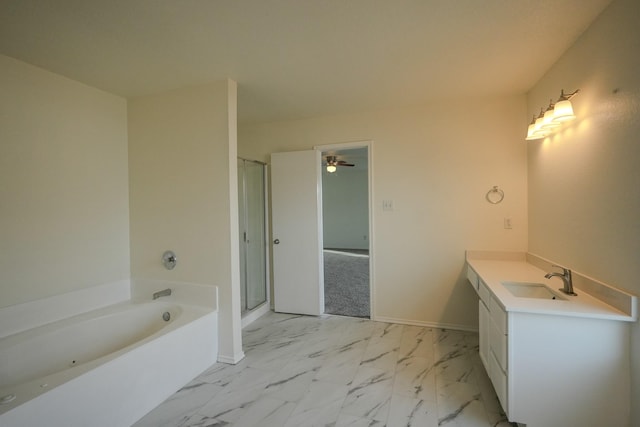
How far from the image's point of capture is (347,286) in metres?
4.45

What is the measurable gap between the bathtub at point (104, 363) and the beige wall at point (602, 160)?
8.74ft

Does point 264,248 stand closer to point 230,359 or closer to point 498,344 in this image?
point 230,359

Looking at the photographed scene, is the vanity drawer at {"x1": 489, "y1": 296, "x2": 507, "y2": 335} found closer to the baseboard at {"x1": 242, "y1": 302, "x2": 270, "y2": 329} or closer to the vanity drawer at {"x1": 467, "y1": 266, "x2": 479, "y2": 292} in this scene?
the vanity drawer at {"x1": 467, "y1": 266, "x2": 479, "y2": 292}

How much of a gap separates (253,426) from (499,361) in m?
1.53

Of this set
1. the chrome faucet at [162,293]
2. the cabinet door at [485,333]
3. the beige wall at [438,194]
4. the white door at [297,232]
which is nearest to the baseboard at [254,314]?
the white door at [297,232]

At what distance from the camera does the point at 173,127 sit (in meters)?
2.46

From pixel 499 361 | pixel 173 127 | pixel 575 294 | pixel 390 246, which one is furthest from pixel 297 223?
pixel 575 294

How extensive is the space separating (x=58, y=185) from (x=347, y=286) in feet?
12.0

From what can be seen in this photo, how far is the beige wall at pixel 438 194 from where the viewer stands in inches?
106

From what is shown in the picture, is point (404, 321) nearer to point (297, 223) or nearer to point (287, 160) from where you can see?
point (297, 223)

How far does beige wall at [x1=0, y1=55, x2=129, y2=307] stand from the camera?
6.26 ft

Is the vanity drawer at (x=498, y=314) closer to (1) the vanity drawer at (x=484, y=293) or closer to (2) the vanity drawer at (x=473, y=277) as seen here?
(1) the vanity drawer at (x=484, y=293)

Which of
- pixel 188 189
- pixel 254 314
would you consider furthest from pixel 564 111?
pixel 254 314

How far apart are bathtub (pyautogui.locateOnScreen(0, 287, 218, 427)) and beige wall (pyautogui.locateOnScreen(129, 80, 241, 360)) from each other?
0.28m
